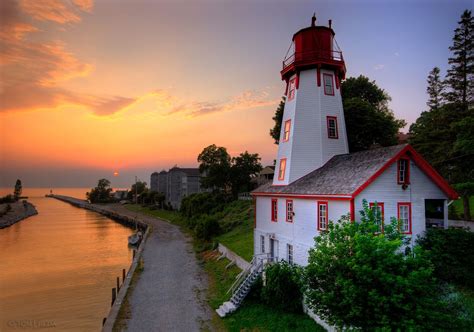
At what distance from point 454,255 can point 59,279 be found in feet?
117

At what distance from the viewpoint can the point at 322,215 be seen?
1847 cm

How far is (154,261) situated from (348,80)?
3116 centimetres

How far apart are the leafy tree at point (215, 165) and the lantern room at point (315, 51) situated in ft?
152

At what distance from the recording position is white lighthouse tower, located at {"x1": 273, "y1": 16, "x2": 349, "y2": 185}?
2348 centimetres

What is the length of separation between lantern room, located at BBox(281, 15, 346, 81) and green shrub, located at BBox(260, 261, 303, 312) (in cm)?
1541

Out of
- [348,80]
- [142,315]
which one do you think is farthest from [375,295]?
[348,80]

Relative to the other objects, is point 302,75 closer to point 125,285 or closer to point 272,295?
point 272,295

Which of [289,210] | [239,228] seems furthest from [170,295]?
[239,228]

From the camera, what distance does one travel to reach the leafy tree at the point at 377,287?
1131 centimetres

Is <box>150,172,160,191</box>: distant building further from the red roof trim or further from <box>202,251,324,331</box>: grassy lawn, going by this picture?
the red roof trim

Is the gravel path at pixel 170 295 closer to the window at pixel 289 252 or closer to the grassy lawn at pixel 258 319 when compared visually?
the grassy lawn at pixel 258 319

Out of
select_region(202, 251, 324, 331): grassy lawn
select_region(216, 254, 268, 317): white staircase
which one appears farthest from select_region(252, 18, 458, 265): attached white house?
select_region(202, 251, 324, 331): grassy lawn

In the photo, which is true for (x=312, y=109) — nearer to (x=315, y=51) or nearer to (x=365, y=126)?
(x=315, y=51)

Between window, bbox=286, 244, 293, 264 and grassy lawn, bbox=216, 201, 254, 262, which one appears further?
grassy lawn, bbox=216, 201, 254, 262
